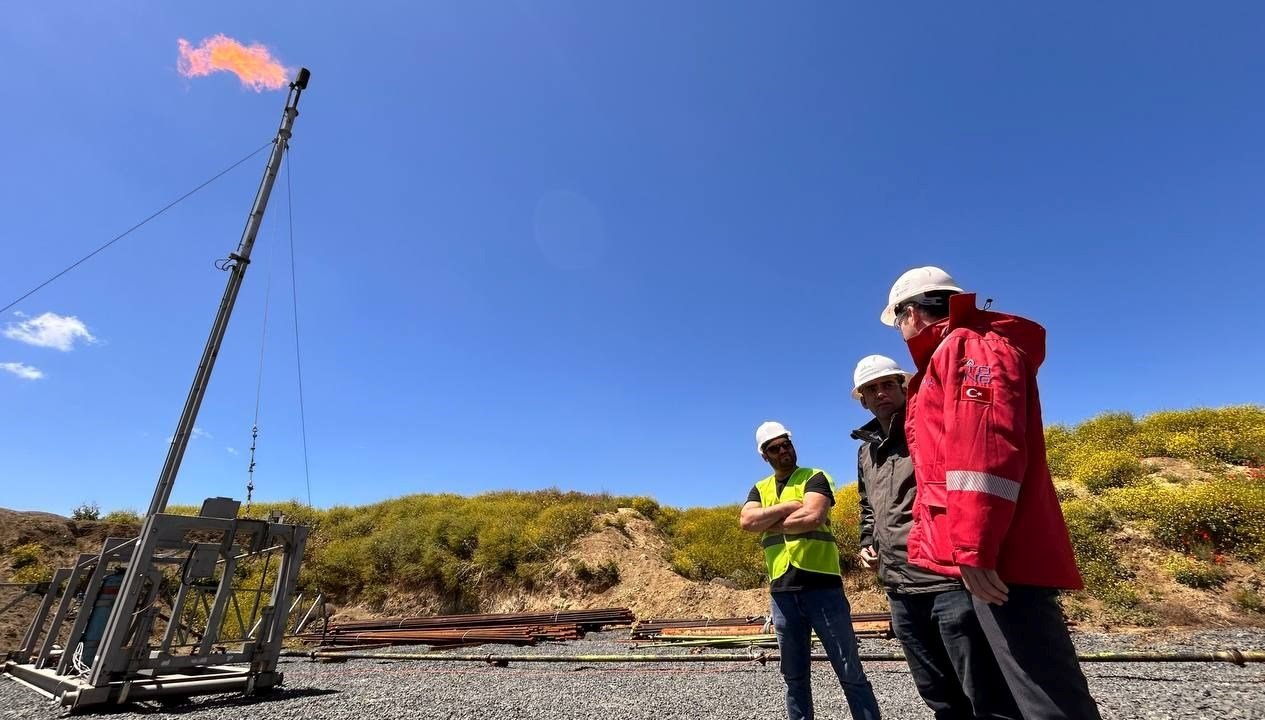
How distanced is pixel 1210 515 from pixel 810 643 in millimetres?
12894

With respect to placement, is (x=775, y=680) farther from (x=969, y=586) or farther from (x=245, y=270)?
(x=245, y=270)

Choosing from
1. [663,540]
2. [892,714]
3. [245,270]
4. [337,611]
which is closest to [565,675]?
[892,714]

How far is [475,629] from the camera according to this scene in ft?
41.9

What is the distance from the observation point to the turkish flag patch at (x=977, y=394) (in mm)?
1650

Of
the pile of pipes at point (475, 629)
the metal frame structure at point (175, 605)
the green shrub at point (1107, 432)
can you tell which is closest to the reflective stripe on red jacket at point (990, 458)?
the metal frame structure at point (175, 605)

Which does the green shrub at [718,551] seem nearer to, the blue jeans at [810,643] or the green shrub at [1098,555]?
the green shrub at [1098,555]

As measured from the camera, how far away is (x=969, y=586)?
1.62 meters

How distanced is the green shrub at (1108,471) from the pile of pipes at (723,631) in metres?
7.48

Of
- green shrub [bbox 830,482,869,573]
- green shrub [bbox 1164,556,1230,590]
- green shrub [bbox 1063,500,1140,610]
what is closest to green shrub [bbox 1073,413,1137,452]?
green shrub [bbox 1063,500,1140,610]

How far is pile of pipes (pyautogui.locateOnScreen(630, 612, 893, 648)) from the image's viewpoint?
963 cm

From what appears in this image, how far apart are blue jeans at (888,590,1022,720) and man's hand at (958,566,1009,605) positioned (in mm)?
414

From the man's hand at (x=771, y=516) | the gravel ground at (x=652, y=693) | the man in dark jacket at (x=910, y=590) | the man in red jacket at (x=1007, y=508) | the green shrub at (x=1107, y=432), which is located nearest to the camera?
the man in red jacket at (x=1007, y=508)

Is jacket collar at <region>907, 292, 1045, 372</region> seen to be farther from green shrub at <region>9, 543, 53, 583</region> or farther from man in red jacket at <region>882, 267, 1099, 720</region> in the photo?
green shrub at <region>9, 543, 53, 583</region>

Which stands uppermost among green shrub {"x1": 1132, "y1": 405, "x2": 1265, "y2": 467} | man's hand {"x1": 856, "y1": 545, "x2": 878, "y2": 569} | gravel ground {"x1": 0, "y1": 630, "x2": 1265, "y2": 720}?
green shrub {"x1": 1132, "y1": 405, "x2": 1265, "y2": 467}
